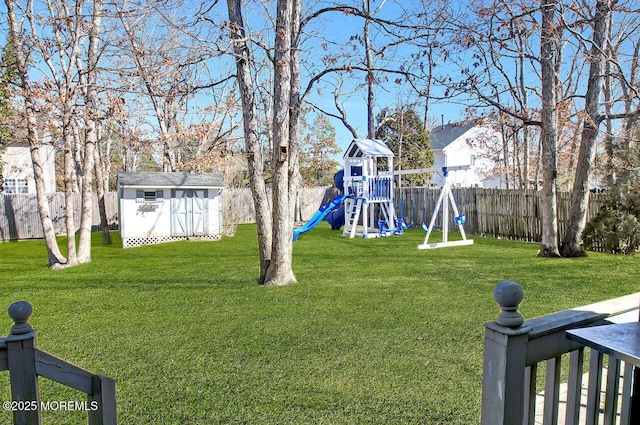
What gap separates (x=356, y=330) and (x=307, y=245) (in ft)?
21.5

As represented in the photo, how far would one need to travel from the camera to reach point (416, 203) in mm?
15188

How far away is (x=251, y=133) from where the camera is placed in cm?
603

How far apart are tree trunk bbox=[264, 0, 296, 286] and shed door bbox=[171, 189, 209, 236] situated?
741 cm

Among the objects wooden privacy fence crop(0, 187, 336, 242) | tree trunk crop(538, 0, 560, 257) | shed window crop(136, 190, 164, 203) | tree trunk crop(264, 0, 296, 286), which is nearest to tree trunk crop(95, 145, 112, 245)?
shed window crop(136, 190, 164, 203)

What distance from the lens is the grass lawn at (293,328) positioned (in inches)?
109

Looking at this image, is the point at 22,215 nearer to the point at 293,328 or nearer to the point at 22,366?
the point at 293,328

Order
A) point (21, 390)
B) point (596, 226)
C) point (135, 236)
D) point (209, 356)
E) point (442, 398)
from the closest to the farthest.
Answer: point (21, 390), point (442, 398), point (209, 356), point (596, 226), point (135, 236)

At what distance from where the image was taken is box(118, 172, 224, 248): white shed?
11.8 meters

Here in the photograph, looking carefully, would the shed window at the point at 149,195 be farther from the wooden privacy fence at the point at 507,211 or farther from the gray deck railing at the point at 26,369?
the gray deck railing at the point at 26,369

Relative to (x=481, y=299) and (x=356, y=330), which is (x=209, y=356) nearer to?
(x=356, y=330)

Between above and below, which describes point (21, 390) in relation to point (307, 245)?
above

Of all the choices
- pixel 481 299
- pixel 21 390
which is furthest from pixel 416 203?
pixel 21 390

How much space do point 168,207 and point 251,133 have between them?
747 centimetres

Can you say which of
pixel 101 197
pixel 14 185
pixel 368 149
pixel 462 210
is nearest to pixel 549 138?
pixel 462 210
